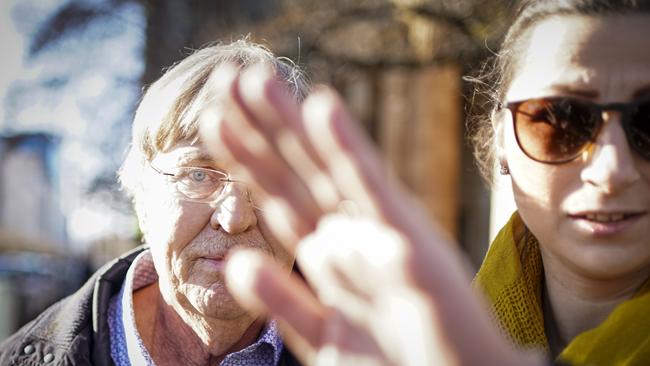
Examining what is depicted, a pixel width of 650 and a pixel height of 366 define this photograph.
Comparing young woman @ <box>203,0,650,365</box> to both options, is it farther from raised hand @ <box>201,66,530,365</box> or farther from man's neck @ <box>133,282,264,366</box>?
man's neck @ <box>133,282,264,366</box>

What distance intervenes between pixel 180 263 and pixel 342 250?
3.61ft

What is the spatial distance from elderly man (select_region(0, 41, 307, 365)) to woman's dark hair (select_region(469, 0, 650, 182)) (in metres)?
0.51

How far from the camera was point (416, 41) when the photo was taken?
8609 millimetres

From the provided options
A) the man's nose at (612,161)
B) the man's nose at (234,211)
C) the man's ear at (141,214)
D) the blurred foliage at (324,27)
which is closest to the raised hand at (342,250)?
the man's nose at (612,161)

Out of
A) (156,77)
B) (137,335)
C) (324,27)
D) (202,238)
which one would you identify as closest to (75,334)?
(137,335)

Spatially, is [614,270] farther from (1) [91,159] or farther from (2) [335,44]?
(2) [335,44]

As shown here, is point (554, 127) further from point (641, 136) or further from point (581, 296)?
point (581, 296)

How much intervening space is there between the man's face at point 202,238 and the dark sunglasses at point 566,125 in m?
0.78

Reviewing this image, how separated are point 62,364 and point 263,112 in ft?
4.25

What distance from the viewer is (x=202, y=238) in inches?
76.8

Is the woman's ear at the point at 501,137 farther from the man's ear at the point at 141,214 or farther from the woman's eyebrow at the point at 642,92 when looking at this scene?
the man's ear at the point at 141,214

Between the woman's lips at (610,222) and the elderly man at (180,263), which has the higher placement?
the woman's lips at (610,222)

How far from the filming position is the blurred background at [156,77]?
637 cm

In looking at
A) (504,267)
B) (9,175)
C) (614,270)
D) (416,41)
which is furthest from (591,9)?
(9,175)
